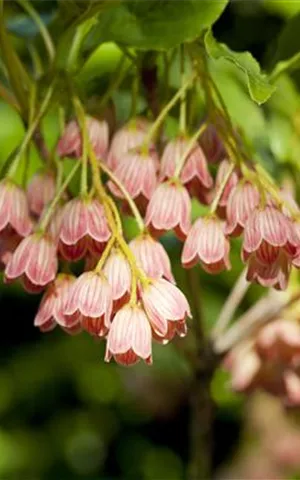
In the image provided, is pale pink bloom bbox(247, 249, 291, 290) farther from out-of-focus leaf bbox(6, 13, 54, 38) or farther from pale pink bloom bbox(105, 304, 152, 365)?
out-of-focus leaf bbox(6, 13, 54, 38)

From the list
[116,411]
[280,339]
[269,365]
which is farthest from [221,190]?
[116,411]

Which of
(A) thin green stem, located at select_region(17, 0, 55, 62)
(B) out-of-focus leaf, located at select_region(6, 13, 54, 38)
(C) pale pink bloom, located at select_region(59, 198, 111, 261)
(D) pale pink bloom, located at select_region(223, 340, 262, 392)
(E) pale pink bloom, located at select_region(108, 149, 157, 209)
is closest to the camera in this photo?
(C) pale pink bloom, located at select_region(59, 198, 111, 261)

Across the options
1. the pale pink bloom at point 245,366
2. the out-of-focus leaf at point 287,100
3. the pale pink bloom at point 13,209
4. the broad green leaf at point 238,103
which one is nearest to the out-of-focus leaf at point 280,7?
the broad green leaf at point 238,103

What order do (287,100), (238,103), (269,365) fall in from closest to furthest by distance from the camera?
(269,365)
(287,100)
(238,103)

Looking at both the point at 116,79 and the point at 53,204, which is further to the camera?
the point at 116,79

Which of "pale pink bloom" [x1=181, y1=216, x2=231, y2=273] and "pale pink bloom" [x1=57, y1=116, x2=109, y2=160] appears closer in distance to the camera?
"pale pink bloom" [x1=181, y1=216, x2=231, y2=273]

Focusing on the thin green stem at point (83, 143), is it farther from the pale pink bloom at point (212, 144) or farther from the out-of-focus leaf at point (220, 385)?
the out-of-focus leaf at point (220, 385)

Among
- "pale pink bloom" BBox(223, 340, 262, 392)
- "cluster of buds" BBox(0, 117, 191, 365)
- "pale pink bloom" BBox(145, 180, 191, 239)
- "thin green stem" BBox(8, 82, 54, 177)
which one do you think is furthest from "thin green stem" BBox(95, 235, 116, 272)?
"pale pink bloom" BBox(223, 340, 262, 392)

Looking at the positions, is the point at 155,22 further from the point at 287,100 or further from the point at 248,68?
the point at 287,100
